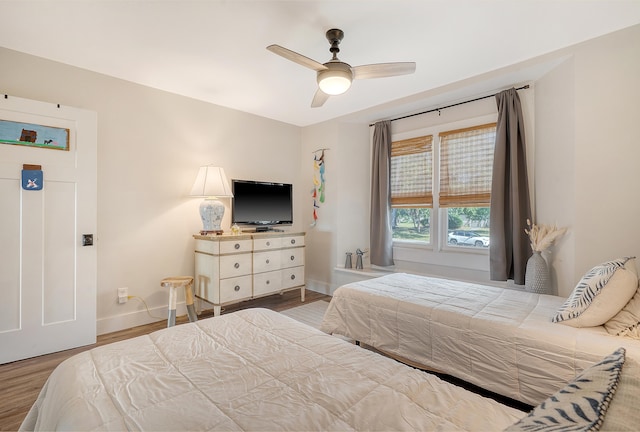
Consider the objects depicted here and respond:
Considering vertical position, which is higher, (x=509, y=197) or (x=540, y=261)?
(x=509, y=197)

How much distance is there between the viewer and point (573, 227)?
249 cm

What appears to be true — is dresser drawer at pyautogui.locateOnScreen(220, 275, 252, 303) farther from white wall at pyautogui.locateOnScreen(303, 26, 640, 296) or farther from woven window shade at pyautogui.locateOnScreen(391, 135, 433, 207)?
white wall at pyautogui.locateOnScreen(303, 26, 640, 296)

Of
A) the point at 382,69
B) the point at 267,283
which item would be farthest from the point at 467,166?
the point at 267,283

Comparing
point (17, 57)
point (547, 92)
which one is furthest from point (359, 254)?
point (17, 57)

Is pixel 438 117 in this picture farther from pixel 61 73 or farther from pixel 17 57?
pixel 17 57

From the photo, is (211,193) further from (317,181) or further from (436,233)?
(436,233)

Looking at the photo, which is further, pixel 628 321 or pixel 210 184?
pixel 210 184

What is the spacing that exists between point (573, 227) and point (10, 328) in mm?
4684

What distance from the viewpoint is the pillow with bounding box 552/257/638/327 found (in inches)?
64.5

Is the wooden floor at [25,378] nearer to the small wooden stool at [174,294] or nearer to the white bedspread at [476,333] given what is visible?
the small wooden stool at [174,294]

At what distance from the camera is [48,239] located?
260 centimetres

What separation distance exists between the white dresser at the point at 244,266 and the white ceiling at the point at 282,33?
175cm

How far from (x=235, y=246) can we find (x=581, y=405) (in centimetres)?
315

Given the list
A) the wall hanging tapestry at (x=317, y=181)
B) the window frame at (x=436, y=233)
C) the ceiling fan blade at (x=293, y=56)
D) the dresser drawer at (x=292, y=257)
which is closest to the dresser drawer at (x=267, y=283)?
the dresser drawer at (x=292, y=257)
